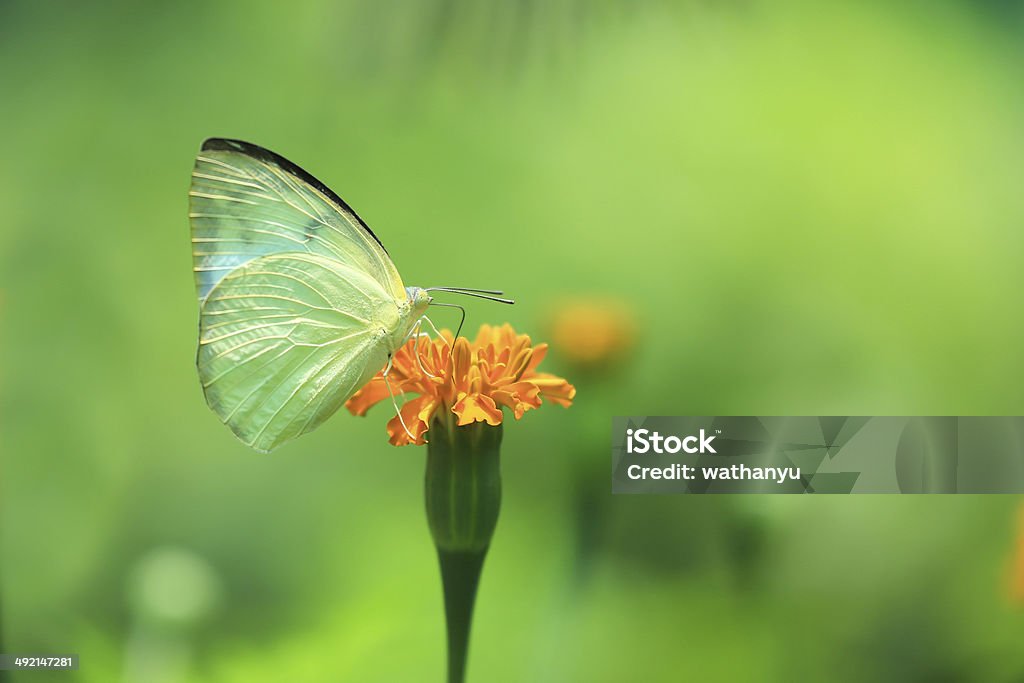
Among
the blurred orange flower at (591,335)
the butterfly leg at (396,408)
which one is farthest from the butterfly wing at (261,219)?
the blurred orange flower at (591,335)

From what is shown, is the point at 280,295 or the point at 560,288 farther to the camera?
the point at 560,288

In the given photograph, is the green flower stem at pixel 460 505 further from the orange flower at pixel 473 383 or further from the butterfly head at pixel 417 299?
the butterfly head at pixel 417 299

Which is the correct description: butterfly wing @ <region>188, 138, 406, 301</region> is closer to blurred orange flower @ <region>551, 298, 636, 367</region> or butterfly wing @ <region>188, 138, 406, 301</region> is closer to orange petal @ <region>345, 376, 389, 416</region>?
orange petal @ <region>345, 376, 389, 416</region>

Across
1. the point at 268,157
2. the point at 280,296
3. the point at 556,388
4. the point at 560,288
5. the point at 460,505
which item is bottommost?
the point at 460,505

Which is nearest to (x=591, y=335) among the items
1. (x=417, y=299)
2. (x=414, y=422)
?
(x=417, y=299)

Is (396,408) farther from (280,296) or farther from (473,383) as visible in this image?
(280,296)

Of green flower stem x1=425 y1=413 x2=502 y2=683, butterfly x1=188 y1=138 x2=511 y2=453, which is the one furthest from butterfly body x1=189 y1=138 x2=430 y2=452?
green flower stem x1=425 y1=413 x2=502 y2=683
